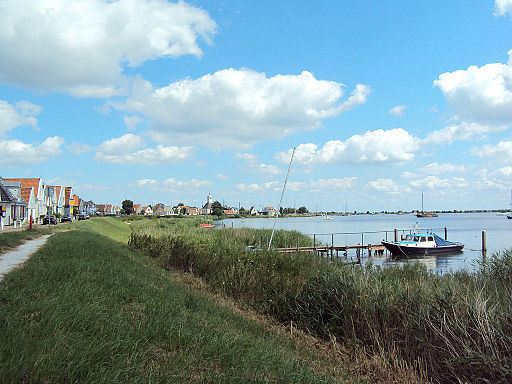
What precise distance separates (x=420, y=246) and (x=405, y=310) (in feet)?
113

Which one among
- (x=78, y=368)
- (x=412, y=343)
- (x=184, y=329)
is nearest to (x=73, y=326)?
(x=78, y=368)

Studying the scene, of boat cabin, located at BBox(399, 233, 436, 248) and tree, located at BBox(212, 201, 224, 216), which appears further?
tree, located at BBox(212, 201, 224, 216)

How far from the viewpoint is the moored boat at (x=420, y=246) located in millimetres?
39344

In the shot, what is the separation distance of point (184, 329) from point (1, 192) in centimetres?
4176

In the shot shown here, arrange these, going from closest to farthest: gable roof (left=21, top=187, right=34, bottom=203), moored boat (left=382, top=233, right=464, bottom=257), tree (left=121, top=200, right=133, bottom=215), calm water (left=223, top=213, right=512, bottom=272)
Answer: calm water (left=223, top=213, right=512, bottom=272) → moored boat (left=382, top=233, right=464, bottom=257) → gable roof (left=21, top=187, right=34, bottom=203) → tree (left=121, top=200, right=133, bottom=215)

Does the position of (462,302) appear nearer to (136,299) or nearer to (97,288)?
(136,299)

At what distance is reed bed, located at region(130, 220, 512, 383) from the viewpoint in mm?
6684

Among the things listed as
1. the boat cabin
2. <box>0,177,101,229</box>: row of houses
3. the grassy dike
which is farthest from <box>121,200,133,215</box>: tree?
the grassy dike

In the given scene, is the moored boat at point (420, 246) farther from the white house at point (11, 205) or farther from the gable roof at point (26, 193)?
the gable roof at point (26, 193)

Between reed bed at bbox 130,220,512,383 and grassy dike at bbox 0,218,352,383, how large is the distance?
194 cm

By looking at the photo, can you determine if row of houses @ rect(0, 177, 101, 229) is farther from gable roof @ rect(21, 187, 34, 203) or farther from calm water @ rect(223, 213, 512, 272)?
calm water @ rect(223, 213, 512, 272)

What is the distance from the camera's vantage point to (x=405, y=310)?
8445 millimetres

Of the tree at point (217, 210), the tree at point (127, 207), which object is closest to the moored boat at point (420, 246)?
the tree at point (127, 207)

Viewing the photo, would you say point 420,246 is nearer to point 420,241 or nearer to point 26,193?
point 420,241
